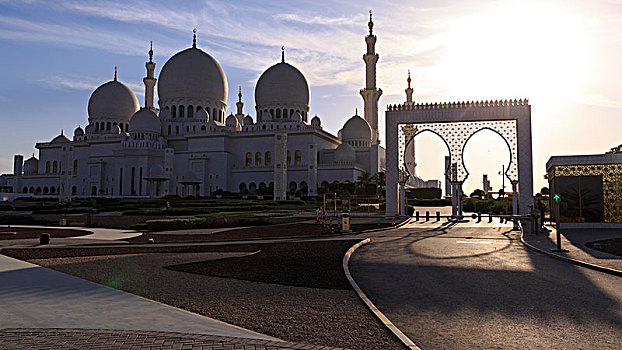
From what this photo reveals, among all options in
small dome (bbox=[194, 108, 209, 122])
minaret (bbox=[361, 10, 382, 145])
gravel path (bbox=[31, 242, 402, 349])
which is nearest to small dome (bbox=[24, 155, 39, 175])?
small dome (bbox=[194, 108, 209, 122])

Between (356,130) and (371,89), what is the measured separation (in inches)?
244

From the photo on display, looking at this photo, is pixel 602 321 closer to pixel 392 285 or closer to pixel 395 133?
pixel 392 285

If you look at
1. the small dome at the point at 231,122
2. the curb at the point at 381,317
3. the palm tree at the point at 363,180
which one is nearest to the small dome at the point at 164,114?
the small dome at the point at 231,122

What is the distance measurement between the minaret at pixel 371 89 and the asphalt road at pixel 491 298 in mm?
54205

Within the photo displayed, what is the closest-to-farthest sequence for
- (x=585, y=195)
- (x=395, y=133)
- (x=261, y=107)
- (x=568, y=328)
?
(x=568, y=328)
(x=585, y=195)
(x=395, y=133)
(x=261, y=107)

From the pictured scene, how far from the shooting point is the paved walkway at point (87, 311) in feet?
17.7

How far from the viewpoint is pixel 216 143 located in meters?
66.6

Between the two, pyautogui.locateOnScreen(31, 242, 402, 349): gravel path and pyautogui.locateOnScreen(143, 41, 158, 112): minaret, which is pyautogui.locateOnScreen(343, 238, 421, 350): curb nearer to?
pyautogui.locateOnScreen(31, 242, 402, 349): gravel path

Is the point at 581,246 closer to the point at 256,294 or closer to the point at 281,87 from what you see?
the point at 256,294

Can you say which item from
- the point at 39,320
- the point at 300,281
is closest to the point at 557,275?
the point at 300,281

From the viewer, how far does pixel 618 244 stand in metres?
14.8

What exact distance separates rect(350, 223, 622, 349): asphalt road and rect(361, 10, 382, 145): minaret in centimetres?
5421

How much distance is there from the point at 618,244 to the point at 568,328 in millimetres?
11429

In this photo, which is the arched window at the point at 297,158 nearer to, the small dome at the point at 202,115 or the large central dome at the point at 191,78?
the small dome at the point at 202,115
